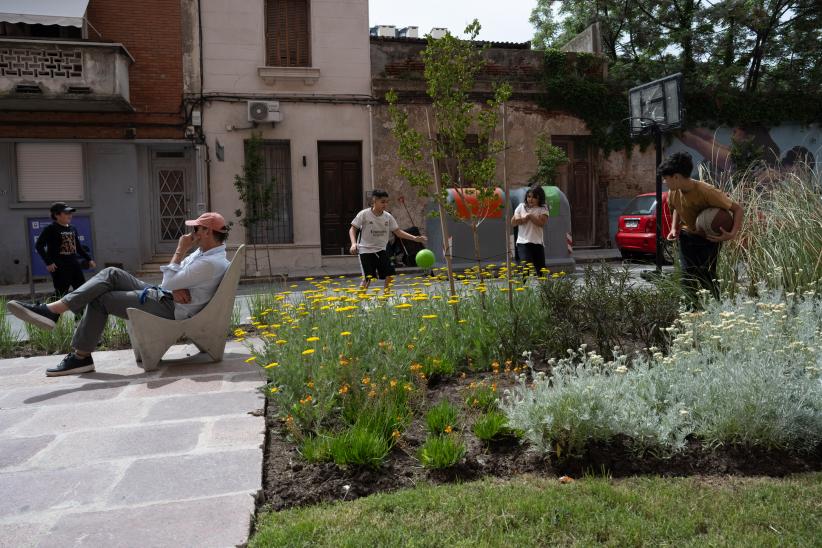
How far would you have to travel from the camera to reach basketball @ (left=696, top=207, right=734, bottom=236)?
242 inches

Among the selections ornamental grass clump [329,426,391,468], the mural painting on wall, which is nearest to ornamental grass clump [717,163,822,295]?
ornamental grass clump [329,426,391,468]

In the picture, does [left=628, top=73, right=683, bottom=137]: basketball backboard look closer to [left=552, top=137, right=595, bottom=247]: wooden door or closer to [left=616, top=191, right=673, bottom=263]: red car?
[left=616, top=191, right=673, bottom=263]: red car

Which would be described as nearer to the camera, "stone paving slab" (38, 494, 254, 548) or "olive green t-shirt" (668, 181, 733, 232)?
"stone paving slab" (38, 494, 254, 548)

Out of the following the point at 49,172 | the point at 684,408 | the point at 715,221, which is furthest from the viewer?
the point at 49,172

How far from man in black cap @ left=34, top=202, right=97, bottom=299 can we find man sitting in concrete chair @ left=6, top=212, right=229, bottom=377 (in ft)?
14.7

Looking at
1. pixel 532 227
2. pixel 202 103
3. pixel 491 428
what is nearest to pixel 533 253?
pixel 532 227

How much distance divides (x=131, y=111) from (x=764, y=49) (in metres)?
20.6

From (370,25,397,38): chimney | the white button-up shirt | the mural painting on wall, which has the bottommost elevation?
the white button-up shirt

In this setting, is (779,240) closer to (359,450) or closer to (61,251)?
(359,450)

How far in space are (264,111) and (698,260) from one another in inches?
553

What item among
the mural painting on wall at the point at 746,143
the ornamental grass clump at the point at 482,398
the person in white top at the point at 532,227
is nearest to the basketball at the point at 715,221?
the person in white top at the point at 532,227

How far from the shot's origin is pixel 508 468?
3434 mm

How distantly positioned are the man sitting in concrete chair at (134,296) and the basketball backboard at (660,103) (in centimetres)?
737

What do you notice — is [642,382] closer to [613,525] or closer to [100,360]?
[613,525]
